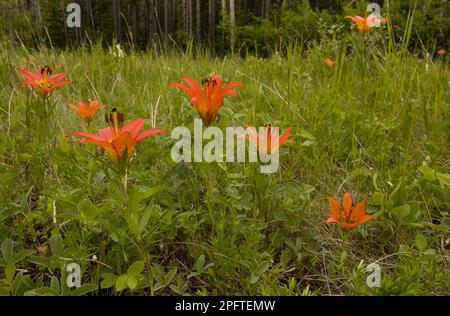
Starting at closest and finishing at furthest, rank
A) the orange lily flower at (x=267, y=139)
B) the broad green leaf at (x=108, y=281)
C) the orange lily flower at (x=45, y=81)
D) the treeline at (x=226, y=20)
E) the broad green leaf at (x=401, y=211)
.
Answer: the broad green leaf at (x=108, y=281)
the orange lily flower at (x=267, y=139)
the broad green leaf at (x=401, y=211)
the orange lily flower at (x=45, y=81)
the treeline at (x=226, y=20)

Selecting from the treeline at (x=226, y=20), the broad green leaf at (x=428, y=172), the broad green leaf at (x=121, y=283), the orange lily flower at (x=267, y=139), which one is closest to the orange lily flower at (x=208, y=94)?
the orange lily flower at (x=267, y=139)

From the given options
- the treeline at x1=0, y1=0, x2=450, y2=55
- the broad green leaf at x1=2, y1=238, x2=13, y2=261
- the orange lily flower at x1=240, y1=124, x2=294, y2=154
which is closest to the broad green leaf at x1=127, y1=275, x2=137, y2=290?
the broad green leaf at x1=2, y1=238, x2=13, y2=261

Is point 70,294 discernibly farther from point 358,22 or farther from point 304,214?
point 358,22

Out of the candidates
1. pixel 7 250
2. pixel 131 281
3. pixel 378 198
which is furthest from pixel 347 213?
A: pixel 7 250

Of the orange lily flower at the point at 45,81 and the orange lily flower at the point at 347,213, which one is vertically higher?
the orange lily flower at the point at 45,81

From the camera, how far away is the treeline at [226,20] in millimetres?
10488

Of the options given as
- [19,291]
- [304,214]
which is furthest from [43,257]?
[304,214]

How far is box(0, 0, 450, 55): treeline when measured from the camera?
413 inches

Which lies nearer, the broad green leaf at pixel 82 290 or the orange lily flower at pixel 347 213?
the broad green leaf at pixel 82 290

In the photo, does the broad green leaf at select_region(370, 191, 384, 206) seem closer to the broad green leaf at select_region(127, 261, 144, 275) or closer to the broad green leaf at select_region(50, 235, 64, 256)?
the broad green leaf at select_region(127, 261, 144, 275)

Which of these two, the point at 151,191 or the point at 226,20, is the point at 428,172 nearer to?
the point at 151,191

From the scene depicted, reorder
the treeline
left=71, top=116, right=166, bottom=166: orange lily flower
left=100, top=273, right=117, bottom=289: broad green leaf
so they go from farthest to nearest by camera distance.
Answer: the treeline, left=100, top=273, right=117, bottom=289: broad green leaf, left=71, top=116, right=166, bottom=166: orange lily flower

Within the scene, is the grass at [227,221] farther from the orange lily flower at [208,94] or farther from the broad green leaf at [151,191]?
the orange lily flower at [208,94]

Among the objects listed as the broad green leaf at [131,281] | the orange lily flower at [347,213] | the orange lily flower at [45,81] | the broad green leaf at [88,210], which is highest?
the orange lily flower at [45,81]
